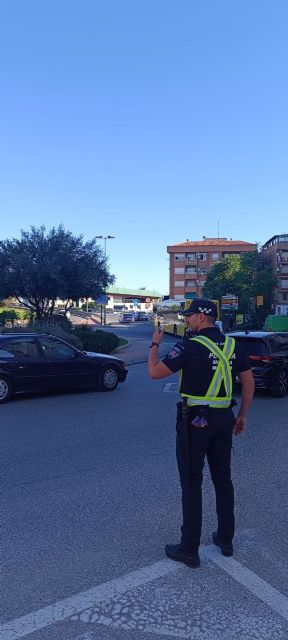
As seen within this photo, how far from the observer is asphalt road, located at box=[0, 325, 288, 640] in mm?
2746

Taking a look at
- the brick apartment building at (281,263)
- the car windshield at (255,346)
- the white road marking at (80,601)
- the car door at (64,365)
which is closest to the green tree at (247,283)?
the brick apartment building at (281,263)

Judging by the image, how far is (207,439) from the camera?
3307 millimetres

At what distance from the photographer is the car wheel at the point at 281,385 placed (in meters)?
10.9

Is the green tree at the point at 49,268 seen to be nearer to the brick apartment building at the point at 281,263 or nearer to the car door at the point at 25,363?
the car door at the point at 25,363

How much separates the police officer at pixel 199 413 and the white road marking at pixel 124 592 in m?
0.13

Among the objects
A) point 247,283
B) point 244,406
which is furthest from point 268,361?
point 247,283

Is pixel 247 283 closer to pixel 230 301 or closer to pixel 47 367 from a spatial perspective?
pixel 230 301

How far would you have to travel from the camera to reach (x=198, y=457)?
10.8 feet

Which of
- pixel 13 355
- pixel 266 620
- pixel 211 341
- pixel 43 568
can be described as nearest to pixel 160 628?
pixel 266 620

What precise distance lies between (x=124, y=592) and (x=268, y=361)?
829 cm

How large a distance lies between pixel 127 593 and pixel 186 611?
1.22 ft

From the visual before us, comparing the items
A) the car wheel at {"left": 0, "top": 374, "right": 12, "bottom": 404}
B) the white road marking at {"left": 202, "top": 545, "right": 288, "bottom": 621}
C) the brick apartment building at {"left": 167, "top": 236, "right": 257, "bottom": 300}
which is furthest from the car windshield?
the brick apartment building at {"left": 167, "top": 236, "right": 257, "bottom": 300}

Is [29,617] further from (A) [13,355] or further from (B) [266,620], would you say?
(A) [13,355]

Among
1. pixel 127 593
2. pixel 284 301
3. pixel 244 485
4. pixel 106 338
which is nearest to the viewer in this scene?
pixel 127 593
